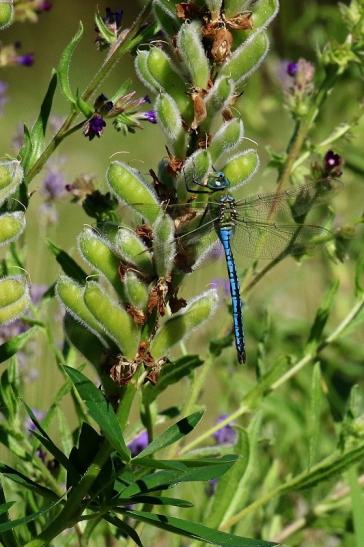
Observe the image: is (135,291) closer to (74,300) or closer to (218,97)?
(74,300)

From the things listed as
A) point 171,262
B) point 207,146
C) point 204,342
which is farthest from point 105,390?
point 204,342

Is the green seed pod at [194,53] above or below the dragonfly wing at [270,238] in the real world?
above

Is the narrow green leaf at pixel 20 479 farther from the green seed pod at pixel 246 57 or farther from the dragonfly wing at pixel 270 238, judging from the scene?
the dragonfly wing at pixel 270 238

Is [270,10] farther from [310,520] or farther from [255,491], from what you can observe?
[255,491]

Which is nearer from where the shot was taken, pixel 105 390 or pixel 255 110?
pixel 105 390

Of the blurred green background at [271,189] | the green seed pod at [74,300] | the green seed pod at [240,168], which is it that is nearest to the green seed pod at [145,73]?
the green seed pod at [240,168]

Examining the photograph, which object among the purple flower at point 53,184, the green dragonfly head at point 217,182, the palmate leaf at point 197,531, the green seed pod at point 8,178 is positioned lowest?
the palmate leaf at point 197,531

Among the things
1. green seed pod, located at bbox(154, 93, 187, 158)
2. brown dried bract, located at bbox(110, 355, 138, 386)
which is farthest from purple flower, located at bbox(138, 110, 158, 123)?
brown dried bract, located at bbox(110, 355, 138, 386)
